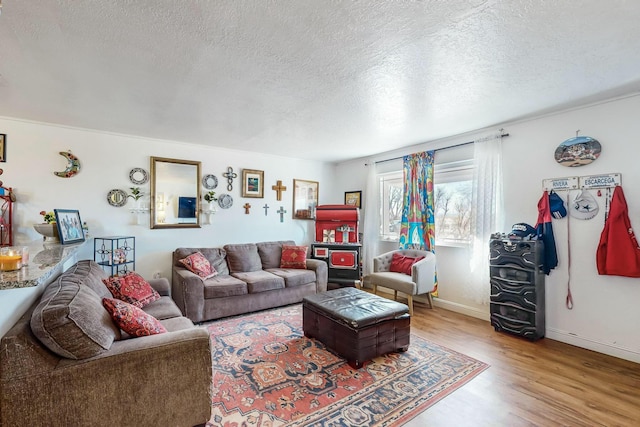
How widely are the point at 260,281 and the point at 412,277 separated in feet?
6.67

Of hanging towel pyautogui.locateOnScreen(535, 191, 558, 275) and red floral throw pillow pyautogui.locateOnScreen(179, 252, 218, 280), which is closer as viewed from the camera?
hanging towel pyautogui.locateOnScreen(535, 191, 558, 275)

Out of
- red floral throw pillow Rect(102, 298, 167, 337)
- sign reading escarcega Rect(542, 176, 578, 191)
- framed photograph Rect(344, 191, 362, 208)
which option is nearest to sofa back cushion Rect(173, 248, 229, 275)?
red floral throw pillow Rect(102, 298, 167, 337)

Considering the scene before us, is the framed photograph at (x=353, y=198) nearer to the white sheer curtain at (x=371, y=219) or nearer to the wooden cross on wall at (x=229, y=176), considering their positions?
the white sheer curtain at (x=371, y=219)

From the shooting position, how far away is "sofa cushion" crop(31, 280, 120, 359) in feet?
4.41

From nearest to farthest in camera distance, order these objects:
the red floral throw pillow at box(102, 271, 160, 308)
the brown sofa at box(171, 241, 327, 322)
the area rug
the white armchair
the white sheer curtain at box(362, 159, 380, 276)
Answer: the area rug < the red floral throw pillow at box(102, 271, 160, 308) < the brown sofa at box(171, 241, 327, 322) < the white armchair < the white sheer curtain at box(362, 159, 380, 276)

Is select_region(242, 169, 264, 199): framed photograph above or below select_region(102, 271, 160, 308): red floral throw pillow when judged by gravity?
above

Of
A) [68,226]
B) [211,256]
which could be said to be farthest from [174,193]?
[68,226]

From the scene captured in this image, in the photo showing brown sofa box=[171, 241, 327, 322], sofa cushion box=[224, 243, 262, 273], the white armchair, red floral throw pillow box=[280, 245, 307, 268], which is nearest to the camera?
brown sofa box=[171, 241, 327, 322]

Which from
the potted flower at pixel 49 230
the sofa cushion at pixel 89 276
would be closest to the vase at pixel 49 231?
the potted flower at pixel 49 230

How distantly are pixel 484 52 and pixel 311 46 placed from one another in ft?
3.82

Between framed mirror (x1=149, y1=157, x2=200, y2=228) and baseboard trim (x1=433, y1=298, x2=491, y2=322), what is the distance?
3837mm

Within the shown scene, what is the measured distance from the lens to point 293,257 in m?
4.58

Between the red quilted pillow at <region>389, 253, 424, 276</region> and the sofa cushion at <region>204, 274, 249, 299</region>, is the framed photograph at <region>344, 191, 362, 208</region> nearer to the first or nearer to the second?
the red quilted pillow at <region>389, 253, 424, 276</region>

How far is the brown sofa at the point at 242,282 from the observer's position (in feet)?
11.1
